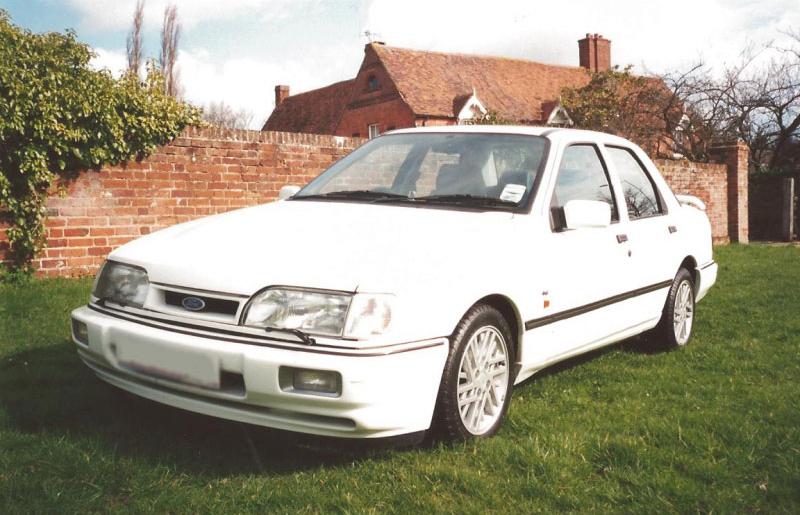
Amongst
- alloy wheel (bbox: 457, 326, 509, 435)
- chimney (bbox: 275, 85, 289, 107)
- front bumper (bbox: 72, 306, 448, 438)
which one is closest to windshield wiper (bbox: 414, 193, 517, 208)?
alloy wheel (bbox: 457, 326, 509, 435)

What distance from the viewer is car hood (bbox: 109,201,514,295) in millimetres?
3082

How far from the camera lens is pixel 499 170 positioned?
4.27 meters

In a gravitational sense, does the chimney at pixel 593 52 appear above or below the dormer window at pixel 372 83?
above

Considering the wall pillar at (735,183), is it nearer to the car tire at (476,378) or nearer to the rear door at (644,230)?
the rear door at (644,230)

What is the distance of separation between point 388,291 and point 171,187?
20.0 feet

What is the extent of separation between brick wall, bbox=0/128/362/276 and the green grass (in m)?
3.05

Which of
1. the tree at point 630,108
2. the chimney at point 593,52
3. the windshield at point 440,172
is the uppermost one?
the chimney at point 593,52

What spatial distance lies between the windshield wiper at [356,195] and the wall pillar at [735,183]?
15.8 meters

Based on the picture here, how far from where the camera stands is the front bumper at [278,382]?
2.94m

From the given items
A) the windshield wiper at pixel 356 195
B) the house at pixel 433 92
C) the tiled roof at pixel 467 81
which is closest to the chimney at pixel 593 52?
the house at pixel 433 92

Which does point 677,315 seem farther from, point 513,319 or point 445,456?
point 445,456

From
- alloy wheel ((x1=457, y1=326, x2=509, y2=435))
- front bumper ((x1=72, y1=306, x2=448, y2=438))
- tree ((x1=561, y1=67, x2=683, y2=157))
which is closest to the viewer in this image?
front bumper ((x1=72, y1=306, x2=448, y2=438))

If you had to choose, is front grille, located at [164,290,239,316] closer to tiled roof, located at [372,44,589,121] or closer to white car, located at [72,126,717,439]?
white car, located at [72,126,717,439]

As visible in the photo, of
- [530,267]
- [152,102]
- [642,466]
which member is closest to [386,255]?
[530,267]
